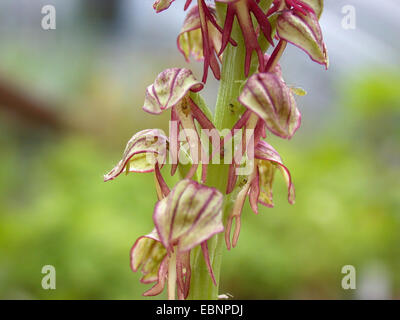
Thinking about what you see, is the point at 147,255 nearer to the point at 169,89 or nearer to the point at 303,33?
the point at 169,89

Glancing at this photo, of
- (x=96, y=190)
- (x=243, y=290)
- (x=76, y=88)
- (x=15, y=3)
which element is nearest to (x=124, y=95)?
(x=76, y=88)

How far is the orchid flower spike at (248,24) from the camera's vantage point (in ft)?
1.87

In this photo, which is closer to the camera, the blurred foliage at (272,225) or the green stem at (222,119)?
the green stem at (222,119)

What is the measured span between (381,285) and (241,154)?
2696 millimetres

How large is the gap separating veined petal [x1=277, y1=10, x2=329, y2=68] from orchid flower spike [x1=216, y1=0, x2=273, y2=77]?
2 centimetres

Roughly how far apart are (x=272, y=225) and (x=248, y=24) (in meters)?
2.55

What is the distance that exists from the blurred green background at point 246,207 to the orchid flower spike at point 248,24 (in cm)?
189

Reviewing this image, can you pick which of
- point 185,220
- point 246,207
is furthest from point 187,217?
point 246,207

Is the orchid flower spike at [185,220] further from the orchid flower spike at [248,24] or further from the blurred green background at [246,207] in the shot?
the blurred green background at [246,207]

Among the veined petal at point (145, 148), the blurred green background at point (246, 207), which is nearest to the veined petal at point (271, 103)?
the veined petal at point (145, 148)

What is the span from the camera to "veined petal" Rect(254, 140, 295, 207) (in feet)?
1.95

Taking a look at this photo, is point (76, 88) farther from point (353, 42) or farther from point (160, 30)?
point (353, 42)

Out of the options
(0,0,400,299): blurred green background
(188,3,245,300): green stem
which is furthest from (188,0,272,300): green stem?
(0,0,400,299): blurred green background

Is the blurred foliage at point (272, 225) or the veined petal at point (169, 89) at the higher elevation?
the veined petal at point (169, 89)
